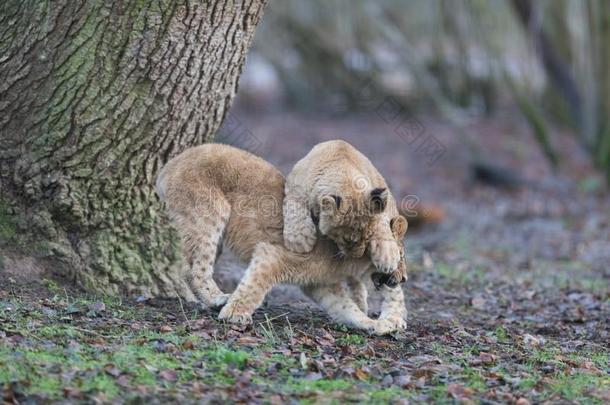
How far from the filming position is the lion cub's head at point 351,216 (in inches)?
304

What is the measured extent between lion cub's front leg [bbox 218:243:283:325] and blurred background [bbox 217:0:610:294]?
349 centimetres

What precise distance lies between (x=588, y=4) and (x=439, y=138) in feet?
19.5

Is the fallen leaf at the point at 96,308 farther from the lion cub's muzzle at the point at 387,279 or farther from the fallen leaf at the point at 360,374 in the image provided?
the lion cub's muzzle at the point at 387,279

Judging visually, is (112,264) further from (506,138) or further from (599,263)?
(506,138)

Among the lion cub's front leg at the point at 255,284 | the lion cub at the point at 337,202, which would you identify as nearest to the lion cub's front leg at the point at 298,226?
the lion cub at the point at 337,202

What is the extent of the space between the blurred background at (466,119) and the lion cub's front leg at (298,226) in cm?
332

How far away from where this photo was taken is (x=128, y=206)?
833cm

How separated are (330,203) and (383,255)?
61cm

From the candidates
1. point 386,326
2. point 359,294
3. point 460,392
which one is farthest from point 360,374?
point 359,294

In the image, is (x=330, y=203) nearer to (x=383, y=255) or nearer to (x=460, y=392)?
(x=383, y=255)

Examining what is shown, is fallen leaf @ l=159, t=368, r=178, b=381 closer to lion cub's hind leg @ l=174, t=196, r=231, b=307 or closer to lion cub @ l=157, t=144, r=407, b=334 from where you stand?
lion cub @ l=157, t=144, r=407, b=334

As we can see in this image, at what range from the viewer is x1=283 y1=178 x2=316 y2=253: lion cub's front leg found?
26.3 ft

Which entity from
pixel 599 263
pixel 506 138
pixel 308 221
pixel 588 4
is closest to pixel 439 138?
pixel 506 138

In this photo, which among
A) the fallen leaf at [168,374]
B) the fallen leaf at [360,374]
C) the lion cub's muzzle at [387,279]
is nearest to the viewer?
the fallen leaf at [168,374]
